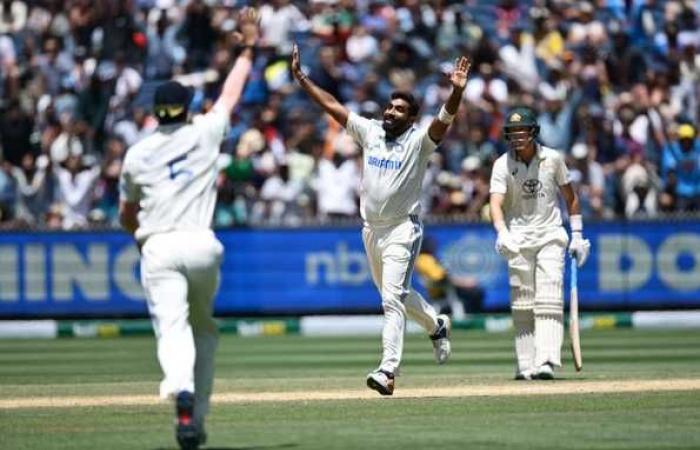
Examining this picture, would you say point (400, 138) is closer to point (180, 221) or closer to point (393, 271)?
point (393, 271)

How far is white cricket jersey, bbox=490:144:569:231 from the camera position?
15.3m

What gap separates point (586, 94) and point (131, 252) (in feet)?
23.2

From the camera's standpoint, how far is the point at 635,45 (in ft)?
92.6

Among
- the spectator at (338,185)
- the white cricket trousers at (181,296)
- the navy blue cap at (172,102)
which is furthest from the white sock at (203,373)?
the spectator at (338,185)

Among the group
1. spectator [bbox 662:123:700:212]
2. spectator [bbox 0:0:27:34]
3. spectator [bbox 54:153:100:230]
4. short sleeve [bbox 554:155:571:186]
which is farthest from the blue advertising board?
short sleeve [bbox 554:155:571:186]

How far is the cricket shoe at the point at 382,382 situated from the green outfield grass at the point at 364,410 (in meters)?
0.25

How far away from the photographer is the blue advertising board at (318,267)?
25.1 metres

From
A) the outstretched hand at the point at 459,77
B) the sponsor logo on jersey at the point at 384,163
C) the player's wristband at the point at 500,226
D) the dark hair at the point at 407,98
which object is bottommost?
the player's wristband at the point at 500,226

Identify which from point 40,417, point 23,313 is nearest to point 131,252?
point 23,313

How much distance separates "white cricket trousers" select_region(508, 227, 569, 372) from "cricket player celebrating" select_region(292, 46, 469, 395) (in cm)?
170

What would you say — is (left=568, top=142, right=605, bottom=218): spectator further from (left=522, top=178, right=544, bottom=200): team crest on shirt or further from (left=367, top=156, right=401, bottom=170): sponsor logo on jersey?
(left=367, top=156, right=401, bottom=170): sponsor logo on jersey

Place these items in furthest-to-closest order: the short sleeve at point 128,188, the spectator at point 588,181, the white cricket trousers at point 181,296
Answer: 1. the spectator at point 588,181
2. the short sleeve at point 128,188
3. the white cricket trousers at point 181,296

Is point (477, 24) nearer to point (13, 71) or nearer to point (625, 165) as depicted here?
point (625, 165)

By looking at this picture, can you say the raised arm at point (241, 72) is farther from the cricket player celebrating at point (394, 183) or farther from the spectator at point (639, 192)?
the spectator at point (639, 192)
